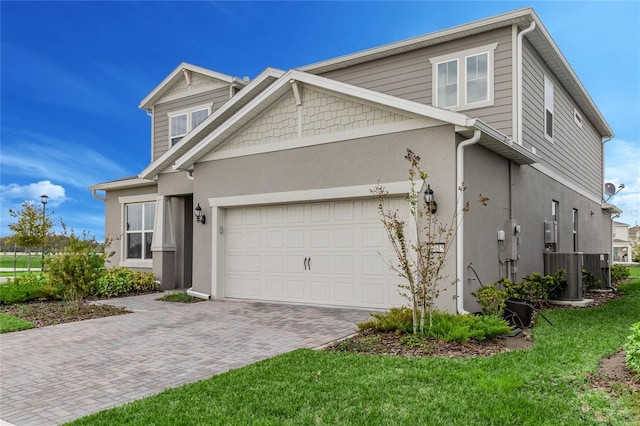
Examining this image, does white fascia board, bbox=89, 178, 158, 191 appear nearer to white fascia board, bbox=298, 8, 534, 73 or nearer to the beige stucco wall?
the beige stucco wall

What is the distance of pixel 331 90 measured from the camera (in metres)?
9.77

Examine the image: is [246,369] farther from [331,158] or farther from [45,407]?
[331,158]

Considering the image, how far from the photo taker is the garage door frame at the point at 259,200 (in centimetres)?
928

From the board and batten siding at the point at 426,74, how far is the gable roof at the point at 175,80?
3304 mm

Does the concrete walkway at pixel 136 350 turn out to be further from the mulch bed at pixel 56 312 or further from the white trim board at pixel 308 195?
the white trim board at pixel 308 195

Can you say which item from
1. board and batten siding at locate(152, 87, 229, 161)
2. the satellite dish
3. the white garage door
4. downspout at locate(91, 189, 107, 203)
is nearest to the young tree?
downspout at locate(91, 189, 107, 203)

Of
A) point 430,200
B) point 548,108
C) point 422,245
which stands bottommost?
point 422,245

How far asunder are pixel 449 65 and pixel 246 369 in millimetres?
9031

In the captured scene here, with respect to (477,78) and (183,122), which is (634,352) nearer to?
(477,78)

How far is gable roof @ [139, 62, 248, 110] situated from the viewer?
14891 mm

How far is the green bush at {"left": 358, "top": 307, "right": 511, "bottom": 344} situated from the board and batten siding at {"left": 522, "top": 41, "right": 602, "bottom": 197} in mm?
5746

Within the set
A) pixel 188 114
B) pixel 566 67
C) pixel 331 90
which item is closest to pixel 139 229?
pixel 188 114

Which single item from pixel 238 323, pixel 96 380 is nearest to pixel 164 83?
pixel 238 323

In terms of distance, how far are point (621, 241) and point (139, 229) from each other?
171 ft
